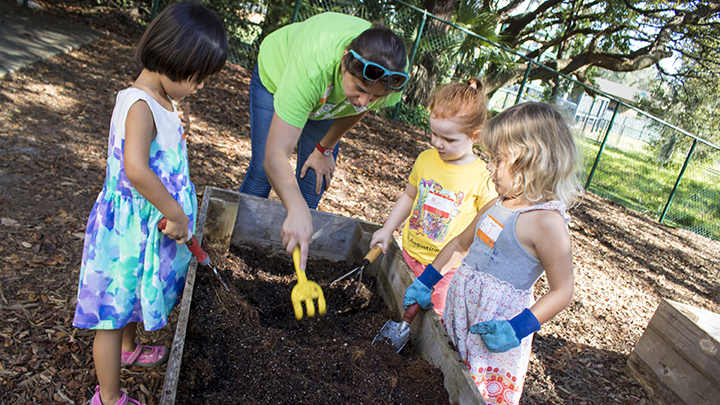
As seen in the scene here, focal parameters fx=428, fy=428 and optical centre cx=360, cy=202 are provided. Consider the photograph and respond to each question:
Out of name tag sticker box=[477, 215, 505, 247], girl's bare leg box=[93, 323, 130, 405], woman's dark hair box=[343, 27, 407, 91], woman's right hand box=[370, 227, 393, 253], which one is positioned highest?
woman's dark hair box=[343, 27, 407, 91]

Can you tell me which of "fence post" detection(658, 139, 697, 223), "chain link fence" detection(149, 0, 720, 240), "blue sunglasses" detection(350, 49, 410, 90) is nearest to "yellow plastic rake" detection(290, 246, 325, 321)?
"blue sunglasses" detection(350, 49, 410, 90)

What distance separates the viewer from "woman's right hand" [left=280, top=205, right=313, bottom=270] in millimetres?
1603

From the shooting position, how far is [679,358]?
2717 mm

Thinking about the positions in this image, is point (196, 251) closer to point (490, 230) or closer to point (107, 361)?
point (107, 361)

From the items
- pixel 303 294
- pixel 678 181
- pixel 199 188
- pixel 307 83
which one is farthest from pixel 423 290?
pixel 678 181

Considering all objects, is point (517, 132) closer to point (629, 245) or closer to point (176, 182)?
point (176, 182)

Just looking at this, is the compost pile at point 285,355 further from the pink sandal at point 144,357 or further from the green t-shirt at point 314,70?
the green t-shirt at point 314,70

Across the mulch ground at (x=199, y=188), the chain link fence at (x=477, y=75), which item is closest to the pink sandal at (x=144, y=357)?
the mulch ground at (x=199, y=188)

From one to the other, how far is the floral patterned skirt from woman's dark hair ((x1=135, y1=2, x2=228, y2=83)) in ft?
4.27

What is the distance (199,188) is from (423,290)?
9.05 ft

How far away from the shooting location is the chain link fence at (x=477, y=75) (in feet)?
24.2

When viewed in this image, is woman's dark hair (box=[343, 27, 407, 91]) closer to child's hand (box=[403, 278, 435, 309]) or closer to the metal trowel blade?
child's hand (box=[403, 278, 435, 309])

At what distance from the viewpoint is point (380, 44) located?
1.71 m

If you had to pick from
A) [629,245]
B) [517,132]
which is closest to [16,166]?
[517,132]
